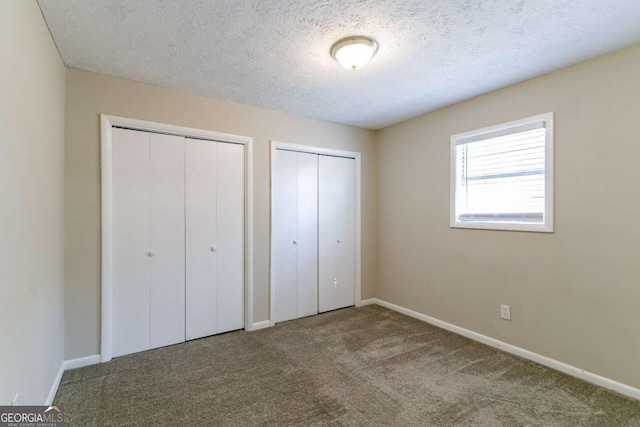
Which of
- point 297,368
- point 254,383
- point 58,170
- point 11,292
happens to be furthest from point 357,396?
point 58,170

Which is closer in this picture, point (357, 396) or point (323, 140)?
point (357, 396)

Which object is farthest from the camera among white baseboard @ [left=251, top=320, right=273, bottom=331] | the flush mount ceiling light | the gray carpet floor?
white baseboard @ [left=251, top=320, right=273, bottom=331]

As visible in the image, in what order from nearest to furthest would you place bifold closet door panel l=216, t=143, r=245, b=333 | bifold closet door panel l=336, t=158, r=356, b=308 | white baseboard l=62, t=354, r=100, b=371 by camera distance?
white baseboard l=62, t=354, r=100, b=371
bifold closet door panel l=216, t=143, r=245, b=333
bifold closet door panel l=336, t=158, r=356, b=308

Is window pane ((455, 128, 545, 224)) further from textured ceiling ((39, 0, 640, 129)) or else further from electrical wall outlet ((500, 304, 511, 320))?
electrical wall outlet ((500, 304, 511, 320))

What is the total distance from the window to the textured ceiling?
46cm

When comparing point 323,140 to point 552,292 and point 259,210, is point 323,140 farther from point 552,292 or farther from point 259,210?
point 552,292

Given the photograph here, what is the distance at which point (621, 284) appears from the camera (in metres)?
2.06

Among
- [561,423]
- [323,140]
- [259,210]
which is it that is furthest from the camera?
[323,140]

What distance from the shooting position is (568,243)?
2312mm

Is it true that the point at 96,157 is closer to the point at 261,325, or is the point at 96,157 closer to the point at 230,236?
the point at 230,236

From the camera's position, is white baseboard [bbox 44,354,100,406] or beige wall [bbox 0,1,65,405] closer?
beige wall [bbox 0,1,65,405]

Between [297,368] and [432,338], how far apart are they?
4.67 feet

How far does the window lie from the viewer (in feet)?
8.07

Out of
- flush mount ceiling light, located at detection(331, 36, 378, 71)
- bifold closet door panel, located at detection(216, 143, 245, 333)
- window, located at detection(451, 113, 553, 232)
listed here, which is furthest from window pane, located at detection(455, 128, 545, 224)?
bifold closet door panel, located at detection(216, 143, 245, 333)
